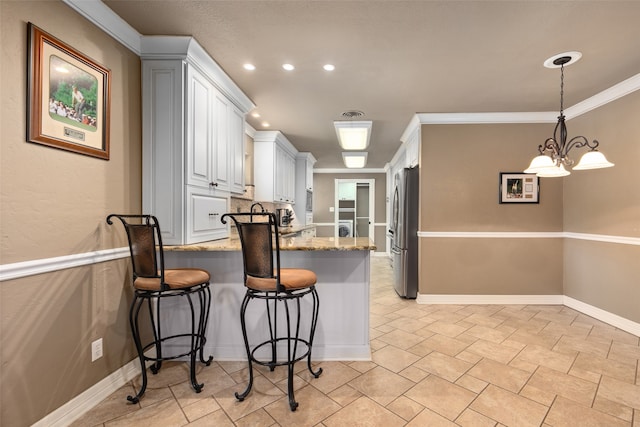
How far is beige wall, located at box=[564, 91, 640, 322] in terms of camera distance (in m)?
2.99

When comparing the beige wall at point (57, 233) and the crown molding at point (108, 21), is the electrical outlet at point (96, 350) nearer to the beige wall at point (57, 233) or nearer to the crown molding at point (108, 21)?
the beige wall at point (57, 233)

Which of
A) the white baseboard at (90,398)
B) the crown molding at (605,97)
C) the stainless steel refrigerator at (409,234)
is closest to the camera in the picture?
the white baseboard at (90,398)

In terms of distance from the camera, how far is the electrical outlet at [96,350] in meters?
Answer: 1.87

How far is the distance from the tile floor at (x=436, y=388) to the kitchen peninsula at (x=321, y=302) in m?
0.13

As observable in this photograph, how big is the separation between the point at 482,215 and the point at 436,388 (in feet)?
8.76

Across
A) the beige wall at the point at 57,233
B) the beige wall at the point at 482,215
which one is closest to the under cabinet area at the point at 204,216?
the beige wall at the point at 57,233

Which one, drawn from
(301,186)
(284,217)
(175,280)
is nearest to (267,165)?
(284,217)

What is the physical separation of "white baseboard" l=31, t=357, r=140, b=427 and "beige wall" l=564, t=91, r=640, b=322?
4.60 m

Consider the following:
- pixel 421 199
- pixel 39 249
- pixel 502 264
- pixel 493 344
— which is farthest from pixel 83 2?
pixel 502 264

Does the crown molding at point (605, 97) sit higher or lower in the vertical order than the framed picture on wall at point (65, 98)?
higher

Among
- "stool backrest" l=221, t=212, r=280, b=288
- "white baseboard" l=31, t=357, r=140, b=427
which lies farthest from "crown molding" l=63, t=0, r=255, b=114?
"white baseboard" l=31, t=357, r=140, b=427

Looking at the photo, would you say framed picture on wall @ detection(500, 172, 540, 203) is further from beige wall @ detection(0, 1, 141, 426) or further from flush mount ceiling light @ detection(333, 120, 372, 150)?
beige wall @ detection(0, 1, 141, 426)

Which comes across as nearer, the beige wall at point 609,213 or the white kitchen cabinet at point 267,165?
the beige wall at point 609,213

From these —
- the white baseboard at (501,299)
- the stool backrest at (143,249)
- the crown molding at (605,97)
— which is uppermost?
the crown molding at (605,97)
